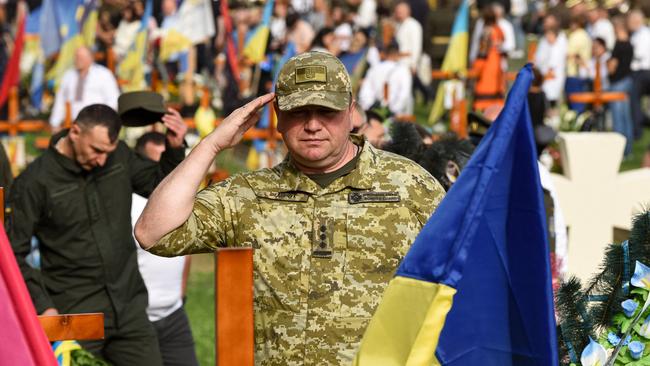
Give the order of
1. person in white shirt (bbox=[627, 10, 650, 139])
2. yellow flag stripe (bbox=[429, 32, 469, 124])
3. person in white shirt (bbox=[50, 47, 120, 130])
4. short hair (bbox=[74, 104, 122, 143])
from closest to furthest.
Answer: short hair (bbox=[74, 104, 122, 143]) → person in white shirt (bbox=[50, 47, 120, 130]) → person in white shirt (bbox=[627, 10, 650, 139]) → yellow flag stripe (bbox=[429, 32, 469, 124])

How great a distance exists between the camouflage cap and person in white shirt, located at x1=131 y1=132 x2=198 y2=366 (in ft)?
13.0

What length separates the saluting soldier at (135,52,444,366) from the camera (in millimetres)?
4934

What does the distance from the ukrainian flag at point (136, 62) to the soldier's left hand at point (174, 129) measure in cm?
1507

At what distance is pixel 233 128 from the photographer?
509 centimetres

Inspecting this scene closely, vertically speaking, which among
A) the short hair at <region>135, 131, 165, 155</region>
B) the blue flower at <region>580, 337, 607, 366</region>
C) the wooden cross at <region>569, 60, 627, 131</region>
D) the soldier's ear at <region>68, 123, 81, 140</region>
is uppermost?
the wooden cross at <region>569, 60, 627, 131</region>

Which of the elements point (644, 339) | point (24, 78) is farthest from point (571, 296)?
point (24, 78)

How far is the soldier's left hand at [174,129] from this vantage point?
7.77m

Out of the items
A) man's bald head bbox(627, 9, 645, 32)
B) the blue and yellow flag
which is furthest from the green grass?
the blue and yellow flag

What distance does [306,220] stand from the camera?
16.5 ft

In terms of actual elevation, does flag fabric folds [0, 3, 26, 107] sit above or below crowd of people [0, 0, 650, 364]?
above

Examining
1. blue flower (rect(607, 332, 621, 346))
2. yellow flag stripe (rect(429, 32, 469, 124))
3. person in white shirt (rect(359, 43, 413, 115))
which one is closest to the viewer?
blue flower (rect(607, 332, 621, 346))

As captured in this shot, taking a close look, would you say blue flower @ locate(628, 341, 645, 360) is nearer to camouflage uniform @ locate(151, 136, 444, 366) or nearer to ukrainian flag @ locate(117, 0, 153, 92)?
camouflage uniform @ locate(151, 136, 444, 366)

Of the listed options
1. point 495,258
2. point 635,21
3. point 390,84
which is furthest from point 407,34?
point 495,258

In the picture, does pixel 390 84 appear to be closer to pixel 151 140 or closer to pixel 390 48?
pixel 390 48
